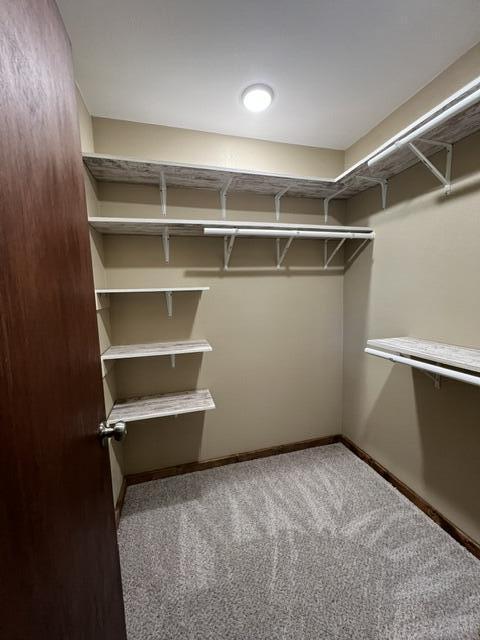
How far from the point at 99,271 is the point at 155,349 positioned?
58 cm

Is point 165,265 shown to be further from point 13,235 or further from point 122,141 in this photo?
point 13,235

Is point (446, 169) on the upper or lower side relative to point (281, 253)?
upper

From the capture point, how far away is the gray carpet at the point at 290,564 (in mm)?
1113

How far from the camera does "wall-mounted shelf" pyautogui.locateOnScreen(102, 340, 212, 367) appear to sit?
1585 millimetres

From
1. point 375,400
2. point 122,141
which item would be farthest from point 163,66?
point 375,400

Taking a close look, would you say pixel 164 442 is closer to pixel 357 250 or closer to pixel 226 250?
pixel 226 250

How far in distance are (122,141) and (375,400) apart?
249cm

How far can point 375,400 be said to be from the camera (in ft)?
6.57

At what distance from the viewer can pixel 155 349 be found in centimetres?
173

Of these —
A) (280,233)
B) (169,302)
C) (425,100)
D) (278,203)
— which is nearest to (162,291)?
(169,302)

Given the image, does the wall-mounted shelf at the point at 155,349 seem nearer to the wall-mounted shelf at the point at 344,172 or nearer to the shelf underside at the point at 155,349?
the shelf underside at the point at 155,349

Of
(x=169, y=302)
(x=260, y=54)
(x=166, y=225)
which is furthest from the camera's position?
(x=169, y=302)

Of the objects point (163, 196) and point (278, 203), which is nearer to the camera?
point (163, 196)

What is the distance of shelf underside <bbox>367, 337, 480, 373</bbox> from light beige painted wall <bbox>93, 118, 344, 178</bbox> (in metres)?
1.41
